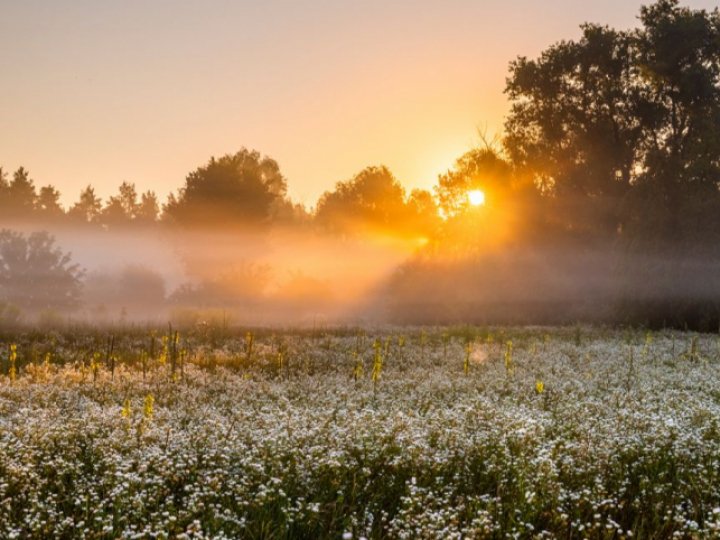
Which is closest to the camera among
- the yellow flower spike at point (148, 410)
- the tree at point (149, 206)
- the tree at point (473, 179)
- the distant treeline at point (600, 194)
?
the yellow flower spike at point (148, 410)

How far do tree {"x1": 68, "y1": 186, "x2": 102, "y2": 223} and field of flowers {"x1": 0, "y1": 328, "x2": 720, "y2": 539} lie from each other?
12942 centimetres

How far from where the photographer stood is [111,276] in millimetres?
73750

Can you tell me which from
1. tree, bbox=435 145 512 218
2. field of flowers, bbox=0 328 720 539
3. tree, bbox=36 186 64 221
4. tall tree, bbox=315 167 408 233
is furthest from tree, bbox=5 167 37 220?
field of flowers, bbox=0 328 720 539

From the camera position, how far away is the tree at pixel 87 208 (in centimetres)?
13475

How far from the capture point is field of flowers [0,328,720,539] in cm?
612

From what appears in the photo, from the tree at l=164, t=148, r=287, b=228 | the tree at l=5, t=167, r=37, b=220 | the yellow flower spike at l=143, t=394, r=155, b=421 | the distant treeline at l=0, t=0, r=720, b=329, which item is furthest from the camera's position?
the tree at l=5, t=167, r=37, b=220

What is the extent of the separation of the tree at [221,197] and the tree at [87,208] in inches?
3115

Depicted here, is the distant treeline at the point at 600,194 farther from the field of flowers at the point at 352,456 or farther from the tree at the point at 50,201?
the tree at the point at 50,201

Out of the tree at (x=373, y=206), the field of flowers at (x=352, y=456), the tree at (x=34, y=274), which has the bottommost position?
the field of flowers at (x=352, y=456)

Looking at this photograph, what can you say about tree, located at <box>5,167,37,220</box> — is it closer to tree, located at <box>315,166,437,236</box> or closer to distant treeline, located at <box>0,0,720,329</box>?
tree, located at <box>315,166,437,236</box>

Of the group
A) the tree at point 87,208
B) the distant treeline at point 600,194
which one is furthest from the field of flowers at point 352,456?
the tree at point 87,208

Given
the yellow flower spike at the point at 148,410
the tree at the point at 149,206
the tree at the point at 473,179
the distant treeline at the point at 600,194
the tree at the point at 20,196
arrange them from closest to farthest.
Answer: the yellow flower spike at the point at 148,410 < the distant treeline at the point at 600,194 < the tree at the point at 473,179 < the tree at the point at 20,196 < the tree at the point at 149,206

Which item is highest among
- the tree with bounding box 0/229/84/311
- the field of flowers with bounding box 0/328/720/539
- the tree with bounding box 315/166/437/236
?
the tree with bounding box 315/166/437/236

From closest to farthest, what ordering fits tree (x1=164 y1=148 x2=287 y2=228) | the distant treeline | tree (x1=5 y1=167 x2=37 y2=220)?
the distant treeline, tree (x1=164 y1=148 x2=287 y2=228), tree (x1=5 y1=167 x2=37 y2=220)
